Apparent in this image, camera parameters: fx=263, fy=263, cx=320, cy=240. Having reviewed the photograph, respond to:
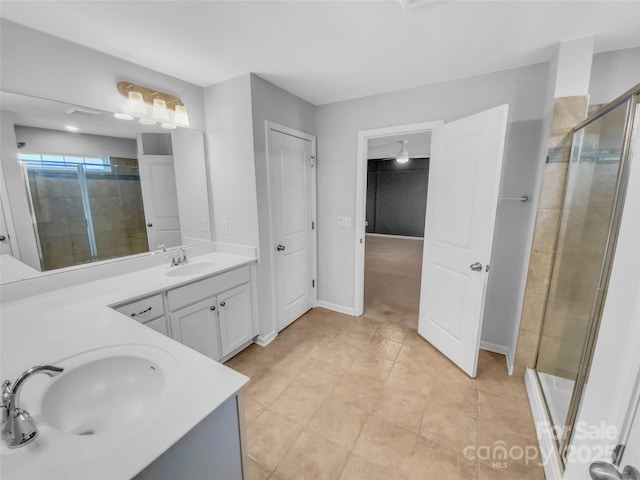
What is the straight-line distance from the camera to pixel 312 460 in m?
1.43

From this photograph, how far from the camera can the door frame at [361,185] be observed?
2430mm

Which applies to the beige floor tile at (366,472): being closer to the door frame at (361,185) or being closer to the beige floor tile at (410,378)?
the beige floor tile at (410,378)

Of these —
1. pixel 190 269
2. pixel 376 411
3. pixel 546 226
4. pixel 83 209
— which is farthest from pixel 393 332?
pixel 83 209

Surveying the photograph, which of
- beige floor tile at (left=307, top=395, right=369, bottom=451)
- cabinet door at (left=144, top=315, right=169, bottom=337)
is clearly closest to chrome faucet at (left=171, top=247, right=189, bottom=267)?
cabinet door at (left=144, top=315, right=169, bottom=337)

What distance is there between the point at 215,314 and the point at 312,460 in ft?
3.84

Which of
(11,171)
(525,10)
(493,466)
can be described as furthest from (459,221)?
(11,171)

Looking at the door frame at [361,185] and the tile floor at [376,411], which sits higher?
the door frame at [361,185]

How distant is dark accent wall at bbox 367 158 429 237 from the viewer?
7.85 meters

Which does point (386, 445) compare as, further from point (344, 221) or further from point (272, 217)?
point (344, 221)

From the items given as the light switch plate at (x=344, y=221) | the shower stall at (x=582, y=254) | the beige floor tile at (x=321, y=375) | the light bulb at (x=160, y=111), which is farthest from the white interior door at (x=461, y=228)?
the light bulb at (x=160, y=111)

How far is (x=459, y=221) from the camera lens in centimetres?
206

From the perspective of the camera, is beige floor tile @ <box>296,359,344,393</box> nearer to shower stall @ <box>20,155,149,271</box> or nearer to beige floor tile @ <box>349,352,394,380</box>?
beige floor tile @ <box>349,352,394,380</box>

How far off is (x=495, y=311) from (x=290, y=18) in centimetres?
265

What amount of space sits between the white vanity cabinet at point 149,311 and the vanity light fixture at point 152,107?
1333 mm
